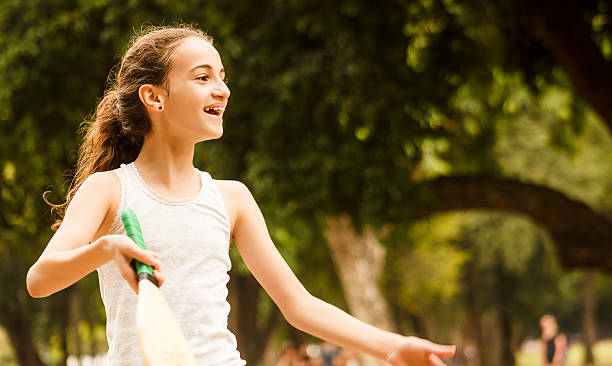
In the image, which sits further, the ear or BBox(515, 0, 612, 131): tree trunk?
BBox(515, 0, 612, 131): tree trunk

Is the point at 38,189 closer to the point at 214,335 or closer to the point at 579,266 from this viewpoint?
the point at 579,266

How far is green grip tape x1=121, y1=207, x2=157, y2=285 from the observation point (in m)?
2.07

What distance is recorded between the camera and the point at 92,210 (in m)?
2.39

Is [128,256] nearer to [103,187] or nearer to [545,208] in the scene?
[103,187]

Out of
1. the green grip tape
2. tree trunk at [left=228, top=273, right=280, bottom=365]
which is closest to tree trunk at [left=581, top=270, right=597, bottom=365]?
tree trunk at [left=228, top=273, right=280, bottom=365]

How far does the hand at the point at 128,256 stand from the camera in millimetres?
2041

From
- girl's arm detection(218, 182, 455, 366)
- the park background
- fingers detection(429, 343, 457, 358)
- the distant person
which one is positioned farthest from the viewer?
the distant person

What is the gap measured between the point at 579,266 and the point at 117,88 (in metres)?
9.28

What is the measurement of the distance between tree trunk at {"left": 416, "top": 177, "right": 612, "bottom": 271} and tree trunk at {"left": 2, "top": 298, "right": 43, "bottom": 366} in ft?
41.7

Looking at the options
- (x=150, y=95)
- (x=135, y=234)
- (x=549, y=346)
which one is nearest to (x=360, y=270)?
(x=549, y=346)

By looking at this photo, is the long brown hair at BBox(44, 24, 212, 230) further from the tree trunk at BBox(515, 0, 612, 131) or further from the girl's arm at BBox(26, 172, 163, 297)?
the tree trunk at BBox(515, 0, 612, 131)

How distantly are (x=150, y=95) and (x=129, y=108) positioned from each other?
125 mm

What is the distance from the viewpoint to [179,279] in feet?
7.93

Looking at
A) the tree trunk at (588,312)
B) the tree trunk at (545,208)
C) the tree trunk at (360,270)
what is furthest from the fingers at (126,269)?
the tree trunk at (588,312)
